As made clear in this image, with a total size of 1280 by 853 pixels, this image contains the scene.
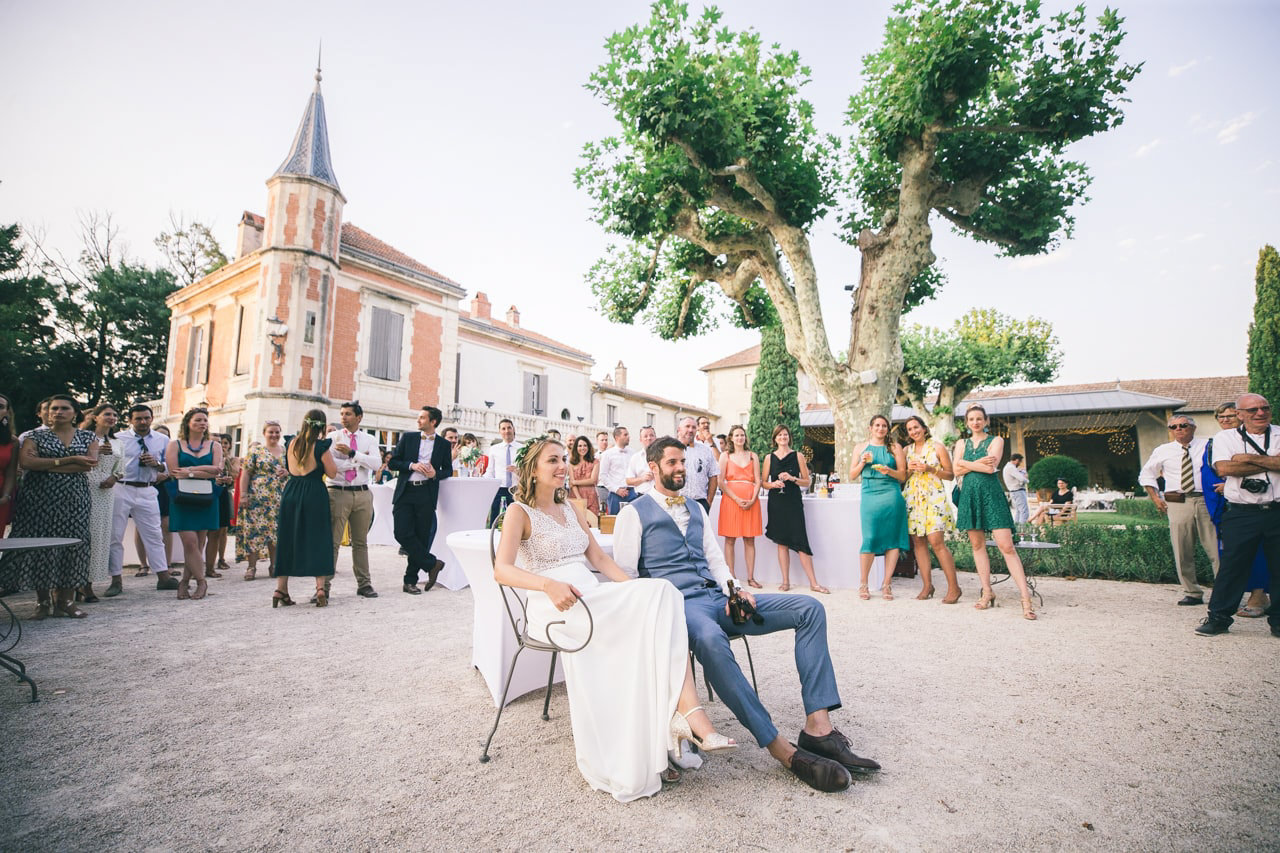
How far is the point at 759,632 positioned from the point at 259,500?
7.21 m

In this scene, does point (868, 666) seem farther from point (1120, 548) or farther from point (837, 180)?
point (837, 180)

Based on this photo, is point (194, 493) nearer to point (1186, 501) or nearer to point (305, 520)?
point (305, 520)

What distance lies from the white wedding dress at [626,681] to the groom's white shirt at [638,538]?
628 millimetres

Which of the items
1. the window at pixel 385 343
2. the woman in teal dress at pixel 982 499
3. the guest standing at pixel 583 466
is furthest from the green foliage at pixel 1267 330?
the window at pixel 385 343

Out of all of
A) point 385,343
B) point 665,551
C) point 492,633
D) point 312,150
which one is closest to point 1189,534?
point 665,551

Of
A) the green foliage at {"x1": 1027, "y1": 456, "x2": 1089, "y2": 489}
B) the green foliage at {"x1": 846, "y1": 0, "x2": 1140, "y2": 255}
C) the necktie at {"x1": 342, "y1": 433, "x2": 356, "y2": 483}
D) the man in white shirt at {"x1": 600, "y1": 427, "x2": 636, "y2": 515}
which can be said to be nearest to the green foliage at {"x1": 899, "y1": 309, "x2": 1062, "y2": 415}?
the green foliage at {"x1": 1027, "y1": 456, "x2": 1089, "y2": 489}

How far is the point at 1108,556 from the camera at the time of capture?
25.0 feet

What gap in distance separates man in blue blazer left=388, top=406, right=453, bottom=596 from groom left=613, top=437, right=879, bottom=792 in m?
4.08

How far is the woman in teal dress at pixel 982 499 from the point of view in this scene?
17.9 ft

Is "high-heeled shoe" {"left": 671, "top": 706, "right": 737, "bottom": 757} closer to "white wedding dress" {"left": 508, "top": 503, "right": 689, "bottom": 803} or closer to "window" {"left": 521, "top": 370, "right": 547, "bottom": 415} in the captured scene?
"white wedding dress" {"left": 508, "top": 503, "right": 689, "bottom": 803}

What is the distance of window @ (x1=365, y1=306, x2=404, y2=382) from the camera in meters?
18.4

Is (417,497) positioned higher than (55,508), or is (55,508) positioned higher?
(417,497)

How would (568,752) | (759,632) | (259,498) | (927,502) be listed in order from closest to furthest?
(568,752) → (759,632) → (927,502) → (259,498)

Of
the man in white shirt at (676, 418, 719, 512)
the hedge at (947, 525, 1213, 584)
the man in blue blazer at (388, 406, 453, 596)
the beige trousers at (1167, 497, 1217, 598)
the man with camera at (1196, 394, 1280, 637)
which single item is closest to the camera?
the man with camera at (1196, 394, 1280, 637)
